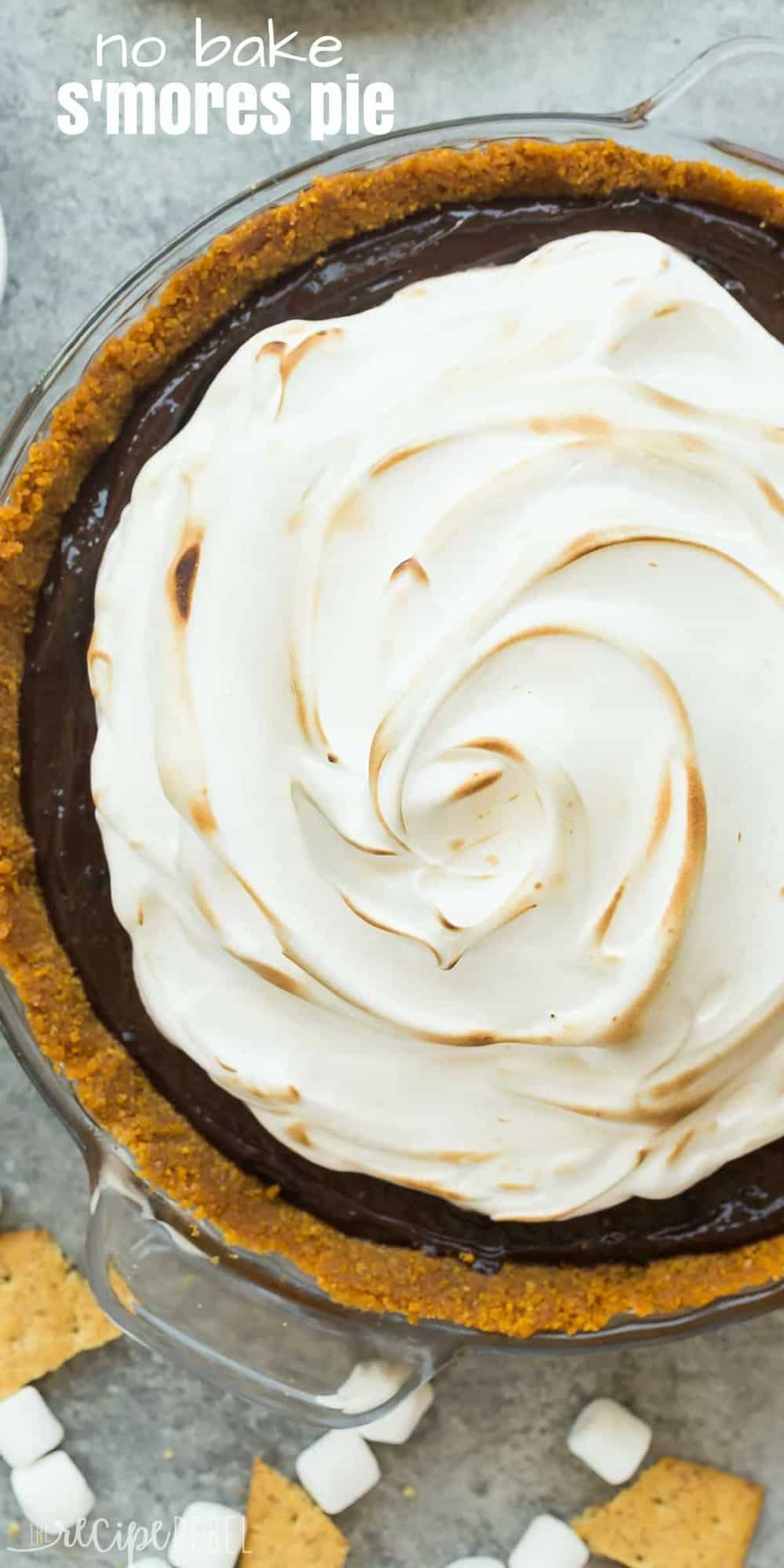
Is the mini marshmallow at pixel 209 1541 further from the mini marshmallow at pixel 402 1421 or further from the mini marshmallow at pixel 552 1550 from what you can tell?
the mini marshmallow at pixel 552 1550

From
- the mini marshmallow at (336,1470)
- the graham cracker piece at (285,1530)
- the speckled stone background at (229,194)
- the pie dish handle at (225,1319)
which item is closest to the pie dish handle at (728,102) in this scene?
the speckled stone background at (229,194)

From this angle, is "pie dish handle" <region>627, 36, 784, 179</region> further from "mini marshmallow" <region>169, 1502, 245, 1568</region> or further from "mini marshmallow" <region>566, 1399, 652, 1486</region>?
"mini marshmallow" <region>169, 1502, 245, 1568</region>

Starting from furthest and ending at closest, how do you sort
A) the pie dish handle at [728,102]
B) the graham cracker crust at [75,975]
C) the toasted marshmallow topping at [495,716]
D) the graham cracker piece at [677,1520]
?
the graham cracker piece at [677,1520]
the pie dish handle at [728,102]
the graham cracker crust at [75,975]
the toasted marshmallow topping at [495,716]

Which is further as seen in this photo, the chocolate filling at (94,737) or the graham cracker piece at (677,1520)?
the graham cracker piece at (677,1520)

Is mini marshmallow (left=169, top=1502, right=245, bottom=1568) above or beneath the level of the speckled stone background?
beneath

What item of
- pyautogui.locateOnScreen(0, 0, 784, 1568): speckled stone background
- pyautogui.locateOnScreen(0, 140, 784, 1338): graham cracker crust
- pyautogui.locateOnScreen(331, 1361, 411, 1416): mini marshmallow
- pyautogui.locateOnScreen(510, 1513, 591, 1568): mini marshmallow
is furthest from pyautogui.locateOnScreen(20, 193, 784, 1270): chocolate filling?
A: pyautogui.locateOnScreen(510, 1513, 591, 1568): mini marshmallow

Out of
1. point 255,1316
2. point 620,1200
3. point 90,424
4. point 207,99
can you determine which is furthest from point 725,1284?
point 207,99

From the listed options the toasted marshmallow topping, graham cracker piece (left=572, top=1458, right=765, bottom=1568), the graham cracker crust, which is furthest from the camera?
graham cracker piece (left=572, top=1458, right=765, bottom=1568)

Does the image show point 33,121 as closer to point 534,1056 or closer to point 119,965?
point 119,965
